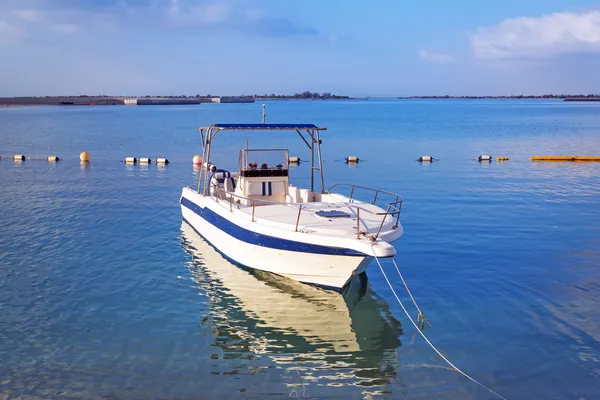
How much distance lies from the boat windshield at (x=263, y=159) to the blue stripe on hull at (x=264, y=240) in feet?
6.78

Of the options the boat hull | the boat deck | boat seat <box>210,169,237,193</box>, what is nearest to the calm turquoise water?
the boat hull

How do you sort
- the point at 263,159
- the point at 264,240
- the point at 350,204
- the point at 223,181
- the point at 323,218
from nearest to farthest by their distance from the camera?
the point at 264,240
the point at 323,218
the point at 350,204
the point at 263,159
the point at 223,181

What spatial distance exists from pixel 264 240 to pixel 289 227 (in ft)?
2.94

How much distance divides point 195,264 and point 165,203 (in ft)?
37.0

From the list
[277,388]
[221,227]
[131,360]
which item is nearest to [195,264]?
[221,227]

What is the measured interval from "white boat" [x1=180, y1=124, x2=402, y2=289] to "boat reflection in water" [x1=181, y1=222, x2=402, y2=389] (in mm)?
566

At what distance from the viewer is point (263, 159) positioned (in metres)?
20.0

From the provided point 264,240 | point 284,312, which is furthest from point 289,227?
point 284,312

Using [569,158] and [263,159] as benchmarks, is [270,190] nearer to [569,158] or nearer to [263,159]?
[263,159]

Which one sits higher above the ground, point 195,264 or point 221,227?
point 221,227

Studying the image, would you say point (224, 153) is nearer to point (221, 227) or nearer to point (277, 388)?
point (221, 227)

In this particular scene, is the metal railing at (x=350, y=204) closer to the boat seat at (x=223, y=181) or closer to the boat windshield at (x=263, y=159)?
the boat seat at (x=223, y=181)

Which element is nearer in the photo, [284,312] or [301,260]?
[284,312]

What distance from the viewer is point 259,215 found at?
1645 cm
